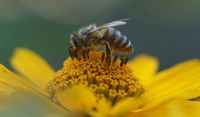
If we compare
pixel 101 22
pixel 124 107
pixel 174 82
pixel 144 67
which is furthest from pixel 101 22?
pixel 124 107

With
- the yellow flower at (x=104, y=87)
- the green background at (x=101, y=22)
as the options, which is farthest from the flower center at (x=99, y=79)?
the green background at (x=101, y=22)

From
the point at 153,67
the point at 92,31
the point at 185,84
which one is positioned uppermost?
the point at 153,67

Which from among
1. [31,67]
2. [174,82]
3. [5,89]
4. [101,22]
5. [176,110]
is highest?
[101,22]

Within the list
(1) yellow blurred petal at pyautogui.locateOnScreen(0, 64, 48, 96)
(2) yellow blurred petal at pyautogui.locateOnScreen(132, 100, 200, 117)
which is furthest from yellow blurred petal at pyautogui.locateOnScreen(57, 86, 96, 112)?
(1) yellow blurred petal at pyautogui.locateOnScreen(0, 64, 48, 96)

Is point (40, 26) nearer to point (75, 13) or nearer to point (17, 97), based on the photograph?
point (75, 13)

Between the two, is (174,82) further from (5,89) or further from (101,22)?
(101,22)

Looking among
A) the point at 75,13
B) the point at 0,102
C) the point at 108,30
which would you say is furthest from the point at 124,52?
the point at 75,13

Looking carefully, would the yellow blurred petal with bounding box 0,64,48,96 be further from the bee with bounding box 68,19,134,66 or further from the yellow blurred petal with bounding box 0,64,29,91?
the bee with bounding box 68,19,134,66
